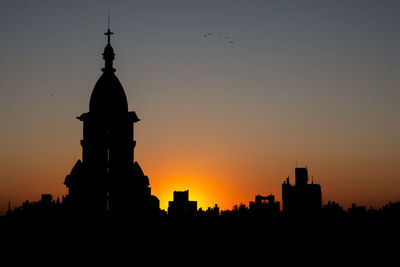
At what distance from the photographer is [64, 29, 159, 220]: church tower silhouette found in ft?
156

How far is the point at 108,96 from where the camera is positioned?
47406mm

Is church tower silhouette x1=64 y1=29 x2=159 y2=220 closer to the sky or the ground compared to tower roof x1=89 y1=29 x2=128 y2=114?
closer to the ground

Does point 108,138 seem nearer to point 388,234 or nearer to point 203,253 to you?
point 203,253

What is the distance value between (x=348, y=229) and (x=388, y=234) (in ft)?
18.1

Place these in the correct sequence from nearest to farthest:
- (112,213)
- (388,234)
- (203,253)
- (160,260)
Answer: (112,213)
(160,260)
(203,253)
(388,234)

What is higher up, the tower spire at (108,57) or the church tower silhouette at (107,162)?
the tower spire at (108,57)

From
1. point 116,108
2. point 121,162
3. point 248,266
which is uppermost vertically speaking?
point 116,108

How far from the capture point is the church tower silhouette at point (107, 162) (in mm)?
47469

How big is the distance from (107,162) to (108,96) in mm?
4265

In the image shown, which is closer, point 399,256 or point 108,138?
point 108,138

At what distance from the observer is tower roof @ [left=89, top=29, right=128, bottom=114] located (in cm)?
4747

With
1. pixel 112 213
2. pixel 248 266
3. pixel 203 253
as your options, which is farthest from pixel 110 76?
pixel 248 266

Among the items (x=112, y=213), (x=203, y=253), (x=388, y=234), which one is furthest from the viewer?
(x=388, y=234)

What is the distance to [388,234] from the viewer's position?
103m
